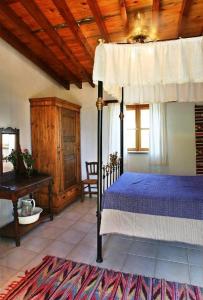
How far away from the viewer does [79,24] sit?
9.89 feet

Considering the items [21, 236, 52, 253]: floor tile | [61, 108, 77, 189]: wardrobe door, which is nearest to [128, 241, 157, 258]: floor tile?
[21, 236, 52, 253]: floor tile

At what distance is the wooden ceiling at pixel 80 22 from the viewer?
8.69 feet

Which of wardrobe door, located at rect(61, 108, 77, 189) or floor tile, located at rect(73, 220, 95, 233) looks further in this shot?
wardrobe door, located at rect(61, 108, 77, 189)

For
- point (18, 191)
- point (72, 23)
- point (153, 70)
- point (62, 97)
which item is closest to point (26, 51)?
point (72, 23)

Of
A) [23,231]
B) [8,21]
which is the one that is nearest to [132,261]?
[23,231]

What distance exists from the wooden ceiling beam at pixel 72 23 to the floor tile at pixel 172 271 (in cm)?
307

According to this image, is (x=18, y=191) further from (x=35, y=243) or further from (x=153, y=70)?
(x=153, y=70)

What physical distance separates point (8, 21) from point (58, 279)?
3.11m

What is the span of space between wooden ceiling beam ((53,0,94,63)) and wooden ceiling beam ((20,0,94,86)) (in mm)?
260

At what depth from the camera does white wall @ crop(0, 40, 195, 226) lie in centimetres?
329

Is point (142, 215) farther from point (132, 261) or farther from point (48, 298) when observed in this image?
point (48, 298)

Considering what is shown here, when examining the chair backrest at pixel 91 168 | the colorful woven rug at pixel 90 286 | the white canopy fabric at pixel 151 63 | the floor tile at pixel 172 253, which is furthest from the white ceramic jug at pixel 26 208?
the white canopy fabric at pixel 151 63

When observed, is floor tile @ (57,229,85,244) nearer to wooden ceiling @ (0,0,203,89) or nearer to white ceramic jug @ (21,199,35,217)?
white ceramic jug @ (21,199,35,217)

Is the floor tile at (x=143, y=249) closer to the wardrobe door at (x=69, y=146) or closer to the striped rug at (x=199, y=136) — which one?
the wardrobe door at (x=69, y=146)
